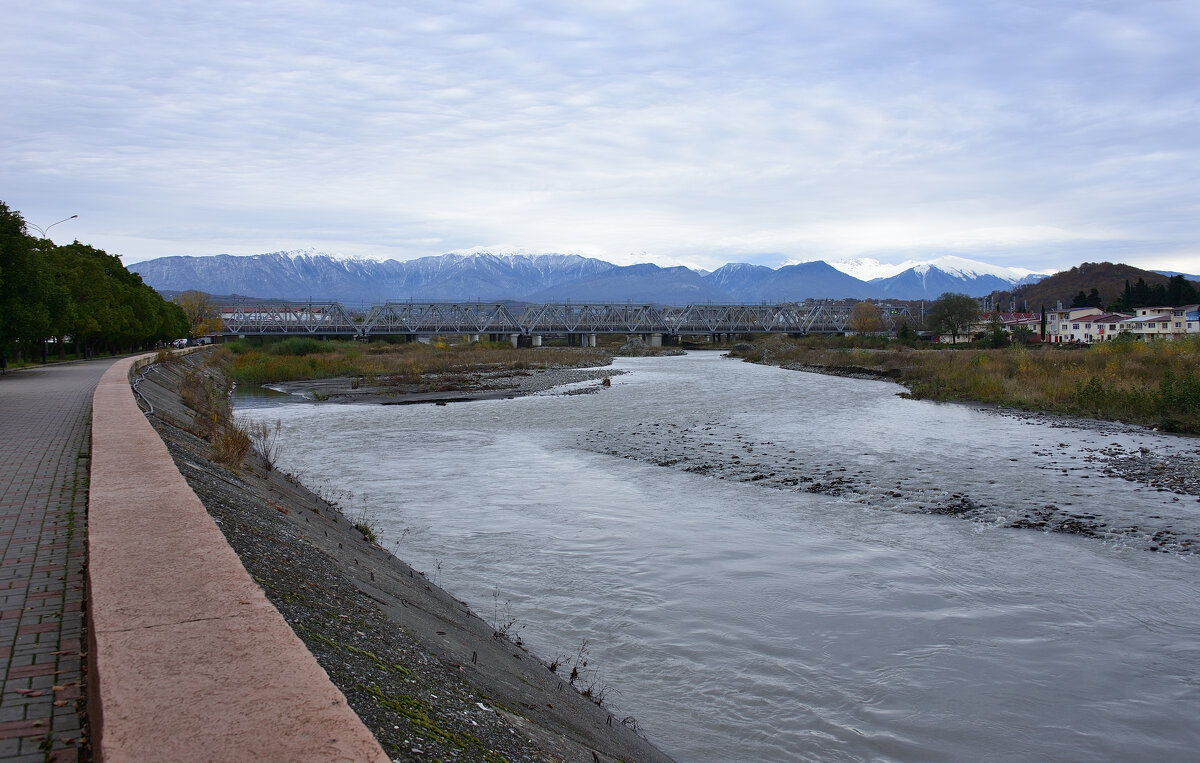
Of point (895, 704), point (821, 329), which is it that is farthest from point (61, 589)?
point (821, 329)

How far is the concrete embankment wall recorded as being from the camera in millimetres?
3707

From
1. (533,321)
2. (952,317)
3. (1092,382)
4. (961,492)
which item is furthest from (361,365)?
(533,321)

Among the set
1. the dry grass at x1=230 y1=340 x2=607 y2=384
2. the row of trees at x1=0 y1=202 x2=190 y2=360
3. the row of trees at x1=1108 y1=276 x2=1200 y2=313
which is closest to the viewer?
the row of trees at x1=0 y1=202 x2=190 y2=360

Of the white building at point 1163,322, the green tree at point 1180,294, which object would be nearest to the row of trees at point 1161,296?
the green tree at point 1180,294

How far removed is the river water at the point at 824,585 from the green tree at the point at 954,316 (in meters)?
99.6

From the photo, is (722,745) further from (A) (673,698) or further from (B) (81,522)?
(B) (81,522)

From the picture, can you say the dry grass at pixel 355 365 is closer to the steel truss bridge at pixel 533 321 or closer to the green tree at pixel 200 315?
the green tree at pixel 200 315

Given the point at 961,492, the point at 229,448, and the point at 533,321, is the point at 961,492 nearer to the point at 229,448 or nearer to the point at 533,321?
the point at 229,448

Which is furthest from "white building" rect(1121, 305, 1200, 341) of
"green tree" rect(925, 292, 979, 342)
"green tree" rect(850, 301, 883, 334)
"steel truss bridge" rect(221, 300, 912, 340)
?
"steel truss bridge" rect(221, 300, 912, 340)

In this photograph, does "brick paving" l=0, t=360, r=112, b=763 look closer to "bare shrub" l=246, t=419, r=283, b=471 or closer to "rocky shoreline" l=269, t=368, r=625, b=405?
"bare shrub" l=246, t=419, r=283, b=471

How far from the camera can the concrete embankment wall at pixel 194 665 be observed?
12.2 ft

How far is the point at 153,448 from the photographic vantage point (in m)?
11.7

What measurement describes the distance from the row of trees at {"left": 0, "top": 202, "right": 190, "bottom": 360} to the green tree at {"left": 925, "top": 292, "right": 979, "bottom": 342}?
337ft

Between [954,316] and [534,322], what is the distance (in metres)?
77.6
